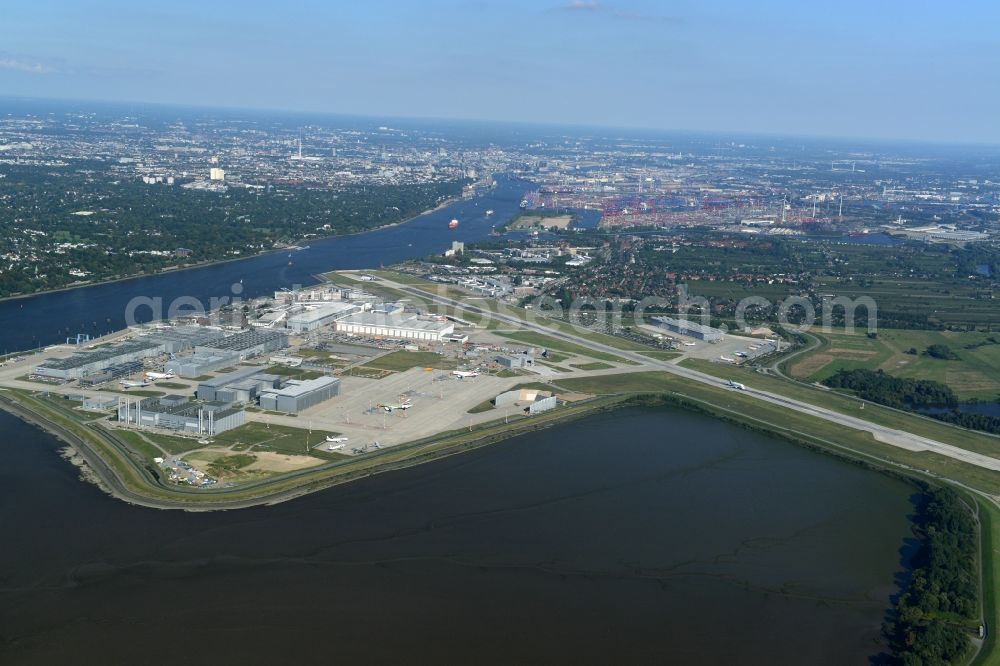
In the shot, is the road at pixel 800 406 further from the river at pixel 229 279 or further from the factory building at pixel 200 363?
the factory building at pixel 200 363

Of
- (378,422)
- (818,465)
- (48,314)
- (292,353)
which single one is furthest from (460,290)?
(818,465)

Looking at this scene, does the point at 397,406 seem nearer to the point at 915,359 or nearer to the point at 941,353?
the point at 915,359

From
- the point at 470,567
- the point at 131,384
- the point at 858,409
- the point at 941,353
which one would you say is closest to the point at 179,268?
the point at 131,384

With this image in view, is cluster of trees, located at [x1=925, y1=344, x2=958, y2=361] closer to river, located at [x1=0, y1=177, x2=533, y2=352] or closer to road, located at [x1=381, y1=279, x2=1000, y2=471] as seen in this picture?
road, located at [x1=381, y1=279, x2=1000, y2=471]

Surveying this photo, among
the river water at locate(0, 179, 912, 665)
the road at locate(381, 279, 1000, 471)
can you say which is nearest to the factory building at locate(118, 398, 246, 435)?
the river water at locate(0, 179, 912, 665)

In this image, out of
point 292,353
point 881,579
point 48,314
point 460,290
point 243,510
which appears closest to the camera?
point 881,579

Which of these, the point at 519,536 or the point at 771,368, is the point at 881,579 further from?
the point at 771,368

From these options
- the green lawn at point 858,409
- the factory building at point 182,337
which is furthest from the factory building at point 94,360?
the green lawn at point 858,409
